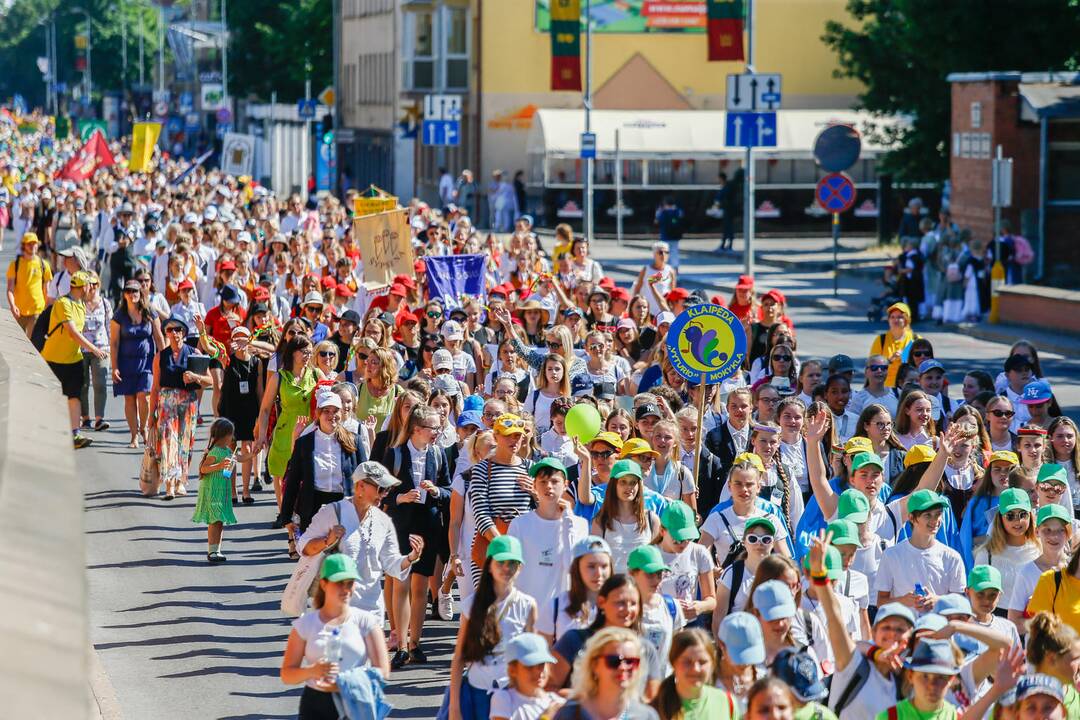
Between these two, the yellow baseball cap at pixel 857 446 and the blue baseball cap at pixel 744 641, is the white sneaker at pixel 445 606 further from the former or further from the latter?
the blue baseball cap at pixel 744 641

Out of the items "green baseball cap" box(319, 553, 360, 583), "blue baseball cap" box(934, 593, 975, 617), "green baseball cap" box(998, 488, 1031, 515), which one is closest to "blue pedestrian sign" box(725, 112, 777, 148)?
"green baseball cap" box(998, 488, 1031, 515)

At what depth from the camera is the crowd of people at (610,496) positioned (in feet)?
23.5

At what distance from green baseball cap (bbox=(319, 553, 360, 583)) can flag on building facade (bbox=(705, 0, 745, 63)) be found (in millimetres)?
29760

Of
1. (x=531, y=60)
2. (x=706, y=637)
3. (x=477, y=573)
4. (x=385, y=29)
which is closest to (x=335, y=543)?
(x=477, y=573)

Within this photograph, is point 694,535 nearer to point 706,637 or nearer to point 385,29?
point 706,637

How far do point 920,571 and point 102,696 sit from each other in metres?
4.12

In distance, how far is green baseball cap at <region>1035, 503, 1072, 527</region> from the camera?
28.9ft

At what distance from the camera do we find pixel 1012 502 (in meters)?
9.02

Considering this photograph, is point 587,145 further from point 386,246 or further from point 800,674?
point 800,674

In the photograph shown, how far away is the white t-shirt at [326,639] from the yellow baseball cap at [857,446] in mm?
3486

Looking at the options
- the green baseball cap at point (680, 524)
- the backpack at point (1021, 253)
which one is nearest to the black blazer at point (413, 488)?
the green baseball cap at point (680, 524)

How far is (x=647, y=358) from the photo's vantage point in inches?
624

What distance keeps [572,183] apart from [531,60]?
8.13 m

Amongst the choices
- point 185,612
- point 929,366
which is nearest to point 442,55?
point 929,366
